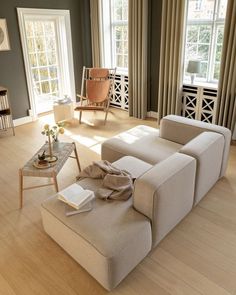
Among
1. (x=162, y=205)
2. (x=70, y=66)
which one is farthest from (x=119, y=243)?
(x=70, y=66)

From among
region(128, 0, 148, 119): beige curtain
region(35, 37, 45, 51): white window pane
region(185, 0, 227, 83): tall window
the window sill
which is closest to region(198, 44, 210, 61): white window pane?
region(185, 0, 227, 83): tall window

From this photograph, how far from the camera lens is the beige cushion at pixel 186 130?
2.79 metres

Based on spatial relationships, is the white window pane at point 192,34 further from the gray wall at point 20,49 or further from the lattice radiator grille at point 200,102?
the gray wall at point 20,49

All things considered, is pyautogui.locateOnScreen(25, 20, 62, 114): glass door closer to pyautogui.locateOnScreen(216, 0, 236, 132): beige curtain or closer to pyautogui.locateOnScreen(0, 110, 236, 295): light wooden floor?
pyautogui.locateOnScreen(0, 110, 236, 295): light wooden floor

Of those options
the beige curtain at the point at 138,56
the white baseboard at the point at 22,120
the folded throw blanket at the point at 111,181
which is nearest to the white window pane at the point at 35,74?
the white baseboard at the point at 22,120

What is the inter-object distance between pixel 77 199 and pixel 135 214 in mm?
446

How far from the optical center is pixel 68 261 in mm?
2027

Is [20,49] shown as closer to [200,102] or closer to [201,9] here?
[201,9]

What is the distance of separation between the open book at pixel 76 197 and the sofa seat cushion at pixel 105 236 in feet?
0.22

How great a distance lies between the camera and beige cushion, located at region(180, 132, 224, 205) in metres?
2.33

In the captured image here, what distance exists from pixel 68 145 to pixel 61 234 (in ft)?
3.90

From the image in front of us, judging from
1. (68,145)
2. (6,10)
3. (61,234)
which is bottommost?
(61,234)

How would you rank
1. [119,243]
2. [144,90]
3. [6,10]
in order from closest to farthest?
1. [119,243]
2. [6,10]
3. [144,90]

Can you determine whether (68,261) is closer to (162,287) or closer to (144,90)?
(162,287)
